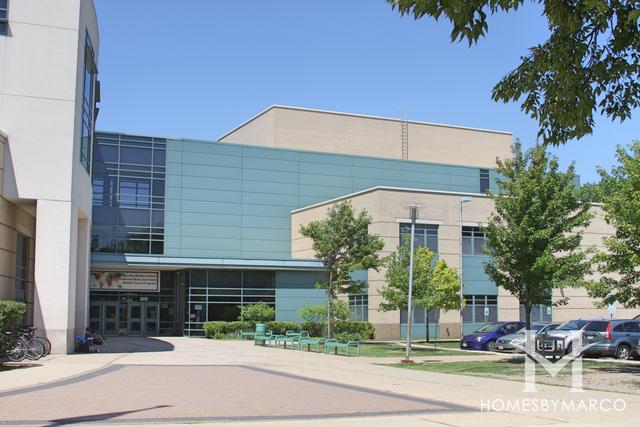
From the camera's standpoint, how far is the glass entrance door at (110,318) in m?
48.0

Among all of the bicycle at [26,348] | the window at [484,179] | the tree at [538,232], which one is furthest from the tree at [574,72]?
the window at [484,179]

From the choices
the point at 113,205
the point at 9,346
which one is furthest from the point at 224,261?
the point at 9,346

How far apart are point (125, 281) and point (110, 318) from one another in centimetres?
276

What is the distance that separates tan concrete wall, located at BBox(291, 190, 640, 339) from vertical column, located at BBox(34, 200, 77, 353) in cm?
2114

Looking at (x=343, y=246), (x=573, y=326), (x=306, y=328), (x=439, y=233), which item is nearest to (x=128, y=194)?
(x=306, y=328)

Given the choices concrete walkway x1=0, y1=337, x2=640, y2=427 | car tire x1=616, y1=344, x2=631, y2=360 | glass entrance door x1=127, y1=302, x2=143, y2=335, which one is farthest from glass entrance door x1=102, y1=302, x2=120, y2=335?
car tire x1=616, y1=344, x2=631, y2=360

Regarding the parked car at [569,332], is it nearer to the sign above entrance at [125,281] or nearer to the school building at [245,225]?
the school building at [245,225]

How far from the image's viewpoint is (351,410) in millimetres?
12086

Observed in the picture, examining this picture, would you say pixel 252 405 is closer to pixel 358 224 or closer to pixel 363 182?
pixel 358 224

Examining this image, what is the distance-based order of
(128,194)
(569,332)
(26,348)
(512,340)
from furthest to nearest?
1. (128,194)
2. (512,340)
3. (569,332)
4. (26,348)

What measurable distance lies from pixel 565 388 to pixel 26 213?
20.3 metres

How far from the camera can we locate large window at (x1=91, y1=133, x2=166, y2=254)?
154 ft

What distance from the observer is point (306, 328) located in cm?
4203

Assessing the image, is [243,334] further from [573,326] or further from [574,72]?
[574,72]
